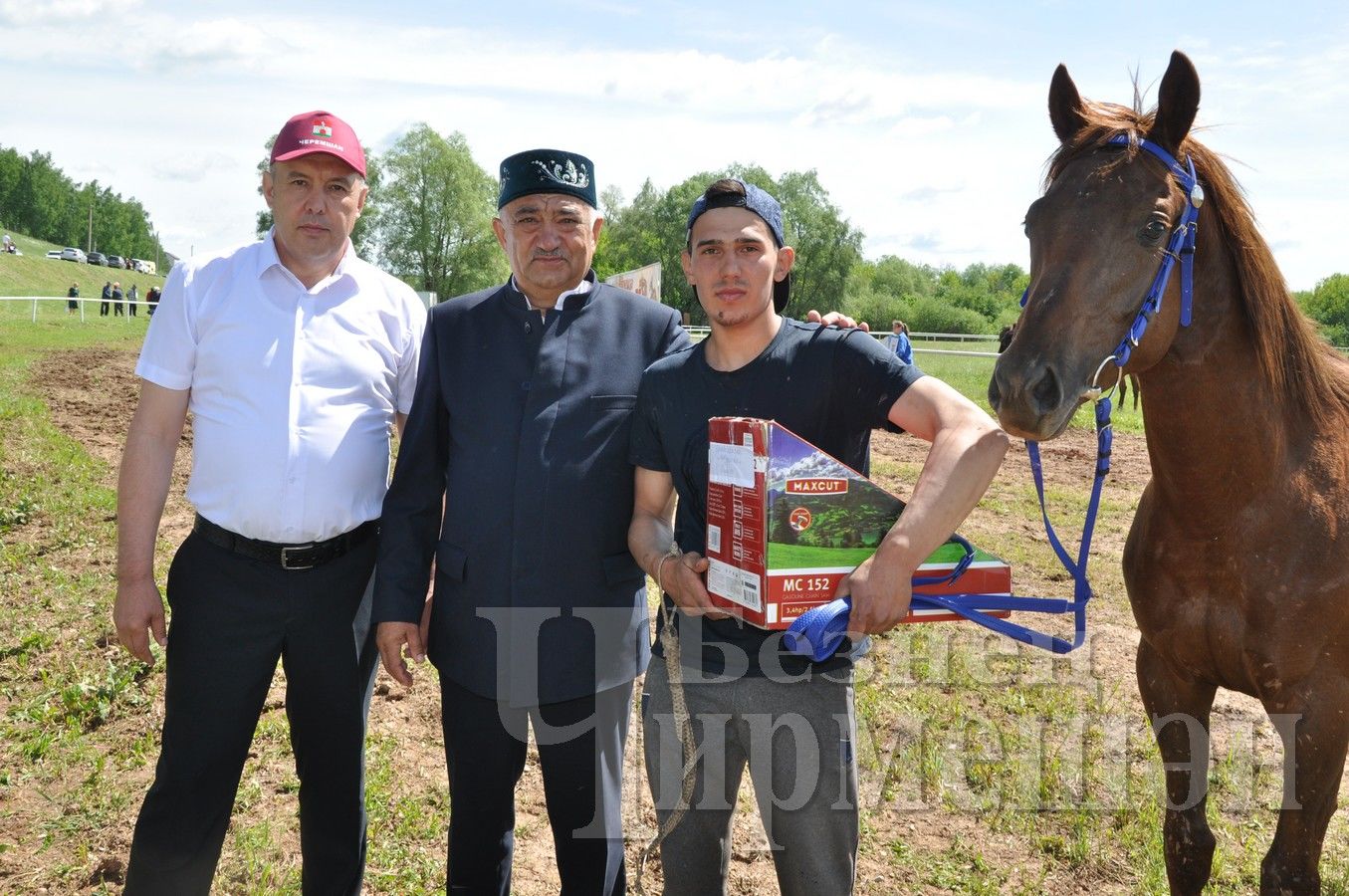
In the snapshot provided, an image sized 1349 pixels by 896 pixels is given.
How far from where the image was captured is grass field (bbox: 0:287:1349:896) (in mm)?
3209

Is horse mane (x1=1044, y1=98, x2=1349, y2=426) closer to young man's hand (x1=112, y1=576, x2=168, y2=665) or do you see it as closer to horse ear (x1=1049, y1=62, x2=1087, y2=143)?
horse ear (x1=1049, y1=62, x2=1087, y2=143)

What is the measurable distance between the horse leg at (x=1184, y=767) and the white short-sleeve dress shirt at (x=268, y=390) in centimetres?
258

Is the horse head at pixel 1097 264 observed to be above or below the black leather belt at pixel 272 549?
above

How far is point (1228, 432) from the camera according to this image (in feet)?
8.41

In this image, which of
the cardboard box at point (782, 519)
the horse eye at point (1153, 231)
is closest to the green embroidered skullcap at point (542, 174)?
the cardboard box at point (782, 519)

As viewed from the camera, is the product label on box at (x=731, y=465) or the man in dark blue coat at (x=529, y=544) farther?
the man in dark blue coat at (x=529, y=544)

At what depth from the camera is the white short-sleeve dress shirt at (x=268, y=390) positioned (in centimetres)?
254

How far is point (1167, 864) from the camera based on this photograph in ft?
9.59

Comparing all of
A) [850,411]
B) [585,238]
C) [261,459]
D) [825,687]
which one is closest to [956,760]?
[825,687]

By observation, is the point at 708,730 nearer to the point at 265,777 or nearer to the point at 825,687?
the point at 825,687

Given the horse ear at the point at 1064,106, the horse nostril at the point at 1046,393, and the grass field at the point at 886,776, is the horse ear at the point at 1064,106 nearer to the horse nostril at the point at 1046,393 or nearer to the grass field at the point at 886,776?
the horse nostril at the point at 1046,393

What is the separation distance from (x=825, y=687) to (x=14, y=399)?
13.3 metres

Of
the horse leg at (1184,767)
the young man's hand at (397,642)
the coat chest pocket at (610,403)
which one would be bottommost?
the horse leg at (1184,767)

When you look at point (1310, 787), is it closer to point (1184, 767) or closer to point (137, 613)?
point (1184, 767)
